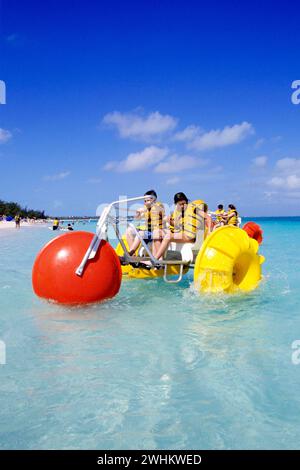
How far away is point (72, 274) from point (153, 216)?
2.51 meters

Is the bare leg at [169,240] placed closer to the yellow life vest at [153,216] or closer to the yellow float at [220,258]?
the yellow life vest at [153,216]

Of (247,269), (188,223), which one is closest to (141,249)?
(188,223)

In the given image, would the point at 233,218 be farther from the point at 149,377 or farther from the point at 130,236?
the point at 149,377

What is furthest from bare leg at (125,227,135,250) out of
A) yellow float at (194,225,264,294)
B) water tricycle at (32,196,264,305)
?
yellow float at (194,225,264,294)

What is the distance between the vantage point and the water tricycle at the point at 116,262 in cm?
516

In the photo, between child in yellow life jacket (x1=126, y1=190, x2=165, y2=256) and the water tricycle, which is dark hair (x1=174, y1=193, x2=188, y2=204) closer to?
child in yellow life jacket (x1=126, y1=190, x2=165, y2=256)

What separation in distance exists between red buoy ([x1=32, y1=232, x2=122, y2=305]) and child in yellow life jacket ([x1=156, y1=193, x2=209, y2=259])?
5.07 ft

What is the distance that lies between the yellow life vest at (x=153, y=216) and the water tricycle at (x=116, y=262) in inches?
17.1

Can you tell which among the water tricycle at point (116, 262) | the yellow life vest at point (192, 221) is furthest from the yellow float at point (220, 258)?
the yellow life vest at point (192, 221)

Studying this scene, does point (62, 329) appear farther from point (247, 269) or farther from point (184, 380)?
point (247, 269)

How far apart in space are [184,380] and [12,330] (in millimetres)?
2290

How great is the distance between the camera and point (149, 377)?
3.28 m

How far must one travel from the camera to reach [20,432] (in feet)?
8.18

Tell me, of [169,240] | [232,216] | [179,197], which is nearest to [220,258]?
[169,240]
